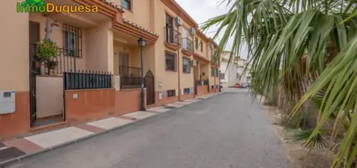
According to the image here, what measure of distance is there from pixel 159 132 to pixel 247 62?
397 cm

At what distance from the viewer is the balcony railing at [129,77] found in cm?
971

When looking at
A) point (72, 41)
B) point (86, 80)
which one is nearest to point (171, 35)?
point (72, 41)

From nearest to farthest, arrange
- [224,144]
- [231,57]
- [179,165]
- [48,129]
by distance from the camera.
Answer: [231,57] < [179,165] < [224,144] < [48,129]

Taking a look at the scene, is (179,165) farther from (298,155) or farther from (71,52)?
(71,52)

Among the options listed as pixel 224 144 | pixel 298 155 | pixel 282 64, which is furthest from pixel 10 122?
pixel 298 155

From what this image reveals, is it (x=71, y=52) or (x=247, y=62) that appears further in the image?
(x=71, y=52)

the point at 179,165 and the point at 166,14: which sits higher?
the point at 166,14

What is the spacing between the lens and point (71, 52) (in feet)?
25.7

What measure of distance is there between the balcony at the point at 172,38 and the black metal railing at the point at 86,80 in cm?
608

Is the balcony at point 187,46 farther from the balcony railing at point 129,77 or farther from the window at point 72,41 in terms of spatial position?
the window at point 72,41

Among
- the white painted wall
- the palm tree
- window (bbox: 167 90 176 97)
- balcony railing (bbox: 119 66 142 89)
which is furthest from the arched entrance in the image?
the palm tree

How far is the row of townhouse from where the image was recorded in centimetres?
477

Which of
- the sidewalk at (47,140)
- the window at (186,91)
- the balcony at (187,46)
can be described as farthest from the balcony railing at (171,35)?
the sidewalk at (47,140)

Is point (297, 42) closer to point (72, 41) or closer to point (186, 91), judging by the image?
point (72, 41)
